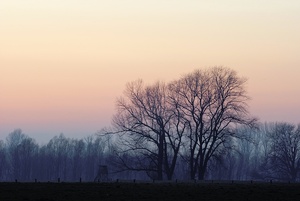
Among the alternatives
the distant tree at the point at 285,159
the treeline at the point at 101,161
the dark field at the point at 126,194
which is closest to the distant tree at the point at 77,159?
the treeline at the point at 101,161

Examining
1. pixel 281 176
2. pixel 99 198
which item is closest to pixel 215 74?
pixel 281 176

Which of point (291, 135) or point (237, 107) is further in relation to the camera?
point (291, 135)

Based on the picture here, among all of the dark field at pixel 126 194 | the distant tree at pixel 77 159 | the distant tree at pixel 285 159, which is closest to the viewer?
the dark field at pixel 126 194

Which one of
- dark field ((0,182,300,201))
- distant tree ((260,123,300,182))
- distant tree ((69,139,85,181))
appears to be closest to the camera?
dark field ((0,182,300,201))

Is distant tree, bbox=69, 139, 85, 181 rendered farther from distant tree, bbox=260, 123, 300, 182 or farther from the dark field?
the dark field

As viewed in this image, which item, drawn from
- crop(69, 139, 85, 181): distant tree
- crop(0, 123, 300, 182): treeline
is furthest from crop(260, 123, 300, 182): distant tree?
crop(69, 139, 85, 181): distant tree

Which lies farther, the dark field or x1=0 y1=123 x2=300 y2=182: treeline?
x1=0 y1=123 x2=300 y2=182: treeline

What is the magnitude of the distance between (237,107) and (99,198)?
46.0 meters

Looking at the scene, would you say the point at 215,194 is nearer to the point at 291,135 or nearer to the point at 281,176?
the point at 281,176

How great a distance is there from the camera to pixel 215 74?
265 ft

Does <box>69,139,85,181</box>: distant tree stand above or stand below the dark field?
above

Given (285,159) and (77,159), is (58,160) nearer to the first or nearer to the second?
(77,159)

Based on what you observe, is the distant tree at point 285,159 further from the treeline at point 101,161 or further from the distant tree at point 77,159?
the distant tree at point 77,159

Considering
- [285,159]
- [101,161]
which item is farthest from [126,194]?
[101,161]
